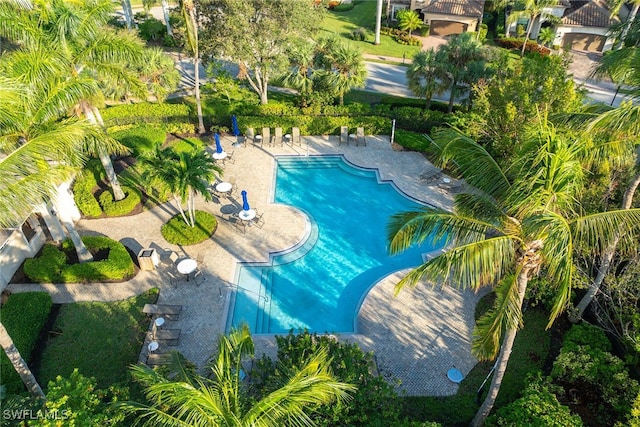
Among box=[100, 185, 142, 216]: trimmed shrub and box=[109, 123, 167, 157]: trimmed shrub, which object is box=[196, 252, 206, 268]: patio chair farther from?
box=[109, 123, 167, 157]: trimmed shrub

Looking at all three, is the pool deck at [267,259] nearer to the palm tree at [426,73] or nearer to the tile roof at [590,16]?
the palm tree at [426,73]

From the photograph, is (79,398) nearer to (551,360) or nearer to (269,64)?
(551,360)

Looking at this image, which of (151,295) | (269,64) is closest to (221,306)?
(151,295)

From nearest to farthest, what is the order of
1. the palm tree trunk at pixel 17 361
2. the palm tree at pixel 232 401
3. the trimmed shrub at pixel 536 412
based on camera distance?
1. the palm tree at pixel 232 401
2. the palm tree trunk at pixel 17 361
3. the trimmed shrub at pixel 536 412

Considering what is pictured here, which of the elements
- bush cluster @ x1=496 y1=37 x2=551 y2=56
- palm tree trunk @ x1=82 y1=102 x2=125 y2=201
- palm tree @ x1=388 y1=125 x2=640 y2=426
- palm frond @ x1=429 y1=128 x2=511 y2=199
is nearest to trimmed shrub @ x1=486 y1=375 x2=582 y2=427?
palm tree @ x1=388 y1=125 x2=640 y2=426

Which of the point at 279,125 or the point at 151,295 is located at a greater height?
the point at 279,125

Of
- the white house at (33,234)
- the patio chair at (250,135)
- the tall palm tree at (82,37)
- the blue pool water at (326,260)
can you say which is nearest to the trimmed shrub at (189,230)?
the blue pool water at (326,260)

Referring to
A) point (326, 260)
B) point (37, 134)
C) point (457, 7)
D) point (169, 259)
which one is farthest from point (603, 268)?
point (457, 7)
